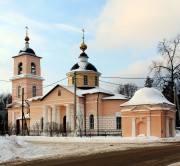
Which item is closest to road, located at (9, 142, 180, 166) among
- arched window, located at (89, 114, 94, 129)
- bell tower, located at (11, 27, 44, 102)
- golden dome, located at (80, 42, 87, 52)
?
arched window, located at (89, 114, 94, 129)

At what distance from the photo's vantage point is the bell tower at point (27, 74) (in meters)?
54.4

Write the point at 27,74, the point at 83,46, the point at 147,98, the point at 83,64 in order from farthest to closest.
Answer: the point at 27,74 → the point at 83,46 → the point at 83,64 → the point at 147,98

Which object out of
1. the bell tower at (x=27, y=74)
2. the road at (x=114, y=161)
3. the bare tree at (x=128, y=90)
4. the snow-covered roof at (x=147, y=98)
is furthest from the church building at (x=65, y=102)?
the bare tree at (x=128, y=90)

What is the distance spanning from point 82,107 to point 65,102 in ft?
7.90

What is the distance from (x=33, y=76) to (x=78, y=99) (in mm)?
13493

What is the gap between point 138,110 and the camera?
34531 millimetres

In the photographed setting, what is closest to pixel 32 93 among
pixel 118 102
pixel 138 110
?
pixel 118 102

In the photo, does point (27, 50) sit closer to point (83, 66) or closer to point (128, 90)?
point (83, 66)

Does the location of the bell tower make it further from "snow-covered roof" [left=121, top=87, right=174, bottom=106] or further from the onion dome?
"snow-covered roof" [left=121, top=87, right=174, bottom=106]

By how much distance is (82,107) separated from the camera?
148 feet

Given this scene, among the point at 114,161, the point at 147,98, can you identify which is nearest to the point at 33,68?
the point at 147,98

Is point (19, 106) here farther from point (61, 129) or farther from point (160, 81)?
point (160, 81)

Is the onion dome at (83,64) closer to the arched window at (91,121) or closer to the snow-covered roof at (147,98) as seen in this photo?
the arched window at (91,121)

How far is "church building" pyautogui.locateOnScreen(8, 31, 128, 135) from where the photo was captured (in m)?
44.2
